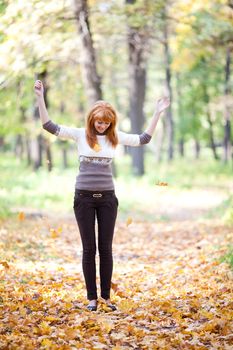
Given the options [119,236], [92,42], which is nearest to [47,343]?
[119,236]

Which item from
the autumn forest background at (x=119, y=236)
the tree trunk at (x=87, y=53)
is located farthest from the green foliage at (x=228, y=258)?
the tree trunk at (x=87, y=53)

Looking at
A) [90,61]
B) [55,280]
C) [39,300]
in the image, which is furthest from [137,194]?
[39,300]

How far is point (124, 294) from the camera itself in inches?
255

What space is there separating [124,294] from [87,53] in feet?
32.4

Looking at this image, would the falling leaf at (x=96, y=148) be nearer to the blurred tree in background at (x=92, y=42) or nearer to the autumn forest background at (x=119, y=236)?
the autumn forest background at (x=119, y=236)

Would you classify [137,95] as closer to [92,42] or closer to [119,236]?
[92,42]

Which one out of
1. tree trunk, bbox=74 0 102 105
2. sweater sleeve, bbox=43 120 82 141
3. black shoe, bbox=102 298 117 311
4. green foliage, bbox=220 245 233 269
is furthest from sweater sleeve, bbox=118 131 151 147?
tree trunk, bbox=74 0 102 105

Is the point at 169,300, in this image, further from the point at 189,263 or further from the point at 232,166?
the point at 232,166

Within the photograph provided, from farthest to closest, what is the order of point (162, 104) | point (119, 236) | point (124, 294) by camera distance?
point (119, 236) → point (124, 294) → point (162, 104)

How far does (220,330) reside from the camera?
16.0 feet

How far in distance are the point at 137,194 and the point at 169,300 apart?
11181 mm

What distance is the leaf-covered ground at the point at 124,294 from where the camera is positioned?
187 inches

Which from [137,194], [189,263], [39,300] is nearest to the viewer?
[39,300]

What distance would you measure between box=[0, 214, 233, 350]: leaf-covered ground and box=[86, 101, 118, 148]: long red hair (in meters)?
1.80
